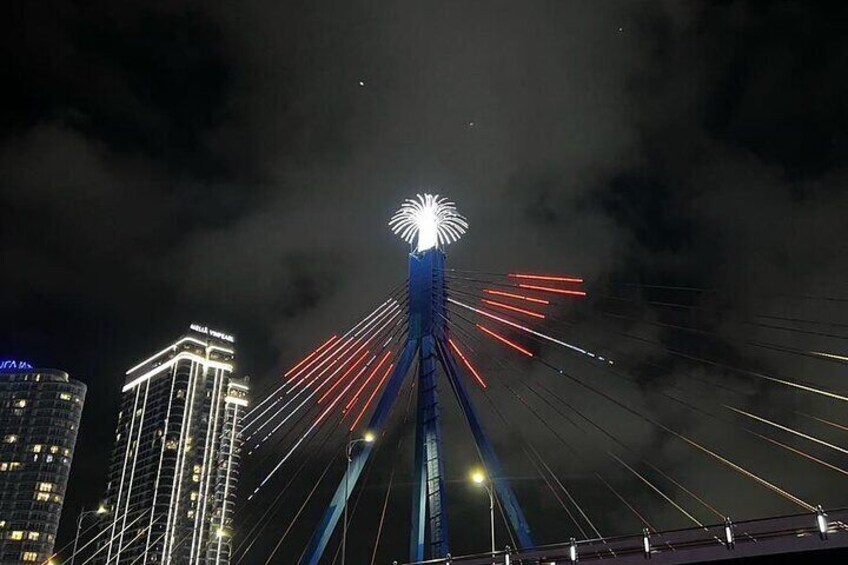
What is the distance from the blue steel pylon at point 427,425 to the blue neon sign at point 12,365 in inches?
6584

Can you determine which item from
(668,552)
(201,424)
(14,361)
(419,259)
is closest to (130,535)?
(201,424)

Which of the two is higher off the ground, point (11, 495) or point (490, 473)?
point (11, 495)

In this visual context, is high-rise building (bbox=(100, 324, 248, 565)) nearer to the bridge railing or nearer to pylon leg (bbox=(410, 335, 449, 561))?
pylon leg (bbox=(410, 335, 449, 561))

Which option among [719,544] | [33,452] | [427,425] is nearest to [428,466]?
[427,425]

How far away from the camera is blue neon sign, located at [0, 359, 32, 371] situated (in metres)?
196

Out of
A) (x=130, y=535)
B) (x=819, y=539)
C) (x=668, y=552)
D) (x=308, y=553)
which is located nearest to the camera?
(x=819, y=539)

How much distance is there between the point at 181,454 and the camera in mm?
182875

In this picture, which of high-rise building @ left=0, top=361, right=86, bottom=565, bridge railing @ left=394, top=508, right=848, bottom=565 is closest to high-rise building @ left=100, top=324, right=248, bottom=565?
high-rise building @ left=0, top=361, right=86, bottom=565

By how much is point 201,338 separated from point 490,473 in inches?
6451

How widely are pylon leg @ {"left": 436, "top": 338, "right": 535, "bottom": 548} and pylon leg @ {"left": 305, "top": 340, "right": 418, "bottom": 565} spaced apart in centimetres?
232

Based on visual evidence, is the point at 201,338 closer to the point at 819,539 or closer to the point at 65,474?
the point at 65,474

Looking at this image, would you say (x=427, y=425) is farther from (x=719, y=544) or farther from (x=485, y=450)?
(x=719, y=544)

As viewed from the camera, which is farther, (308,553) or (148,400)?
(148,400)

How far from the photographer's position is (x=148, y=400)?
196m
